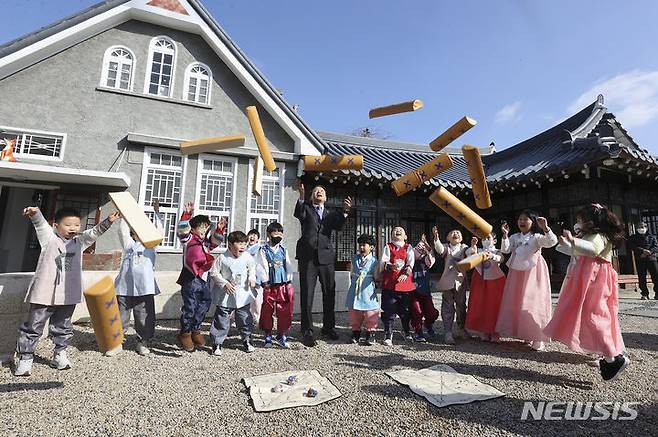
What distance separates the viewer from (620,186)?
353 inches

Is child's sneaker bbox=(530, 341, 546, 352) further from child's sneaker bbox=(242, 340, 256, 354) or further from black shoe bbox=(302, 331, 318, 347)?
child's sneaker bbox=(242, 340, 256, 354)

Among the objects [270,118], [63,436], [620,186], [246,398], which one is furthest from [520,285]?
[620,186]

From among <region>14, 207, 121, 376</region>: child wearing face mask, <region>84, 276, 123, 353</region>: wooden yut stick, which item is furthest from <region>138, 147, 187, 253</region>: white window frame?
<region>84, 276, 123, 353</region>: wooden yut stick

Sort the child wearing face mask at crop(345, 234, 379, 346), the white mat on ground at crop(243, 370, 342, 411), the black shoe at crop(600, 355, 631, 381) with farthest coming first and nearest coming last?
the child wearing face mask at crop(345, 234, 379, 346) < the black shoe at crop(600, 355, 631, 381) < the white mat on ground at crop(243, 370, 342, 411)

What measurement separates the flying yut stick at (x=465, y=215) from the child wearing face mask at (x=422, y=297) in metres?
0.64

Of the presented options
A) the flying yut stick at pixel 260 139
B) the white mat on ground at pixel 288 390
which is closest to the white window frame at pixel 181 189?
the flying yut stick at pixel 260 139

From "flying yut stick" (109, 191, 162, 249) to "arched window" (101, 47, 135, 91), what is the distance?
5552 mm

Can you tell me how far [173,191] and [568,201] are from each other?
9864 mm

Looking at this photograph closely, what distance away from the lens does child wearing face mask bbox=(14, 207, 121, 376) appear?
317cm

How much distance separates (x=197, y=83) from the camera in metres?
7.90

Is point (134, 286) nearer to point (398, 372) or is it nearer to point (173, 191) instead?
point (398, 372)

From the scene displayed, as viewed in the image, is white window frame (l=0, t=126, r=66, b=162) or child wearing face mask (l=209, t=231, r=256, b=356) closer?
child wearing face mask (l=209, t=231, r=256, b=356)

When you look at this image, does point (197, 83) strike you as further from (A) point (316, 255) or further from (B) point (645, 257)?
(B) point (645, 257)

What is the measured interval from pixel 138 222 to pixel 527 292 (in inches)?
175
